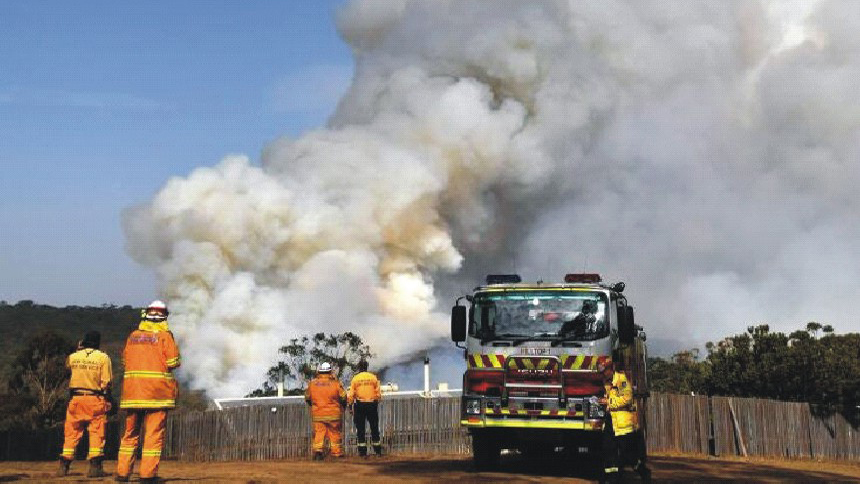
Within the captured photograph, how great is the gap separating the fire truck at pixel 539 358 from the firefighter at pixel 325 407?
369 cm

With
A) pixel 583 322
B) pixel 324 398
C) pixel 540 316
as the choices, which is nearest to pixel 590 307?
pixel 583 322

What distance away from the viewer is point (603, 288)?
59.8 feet

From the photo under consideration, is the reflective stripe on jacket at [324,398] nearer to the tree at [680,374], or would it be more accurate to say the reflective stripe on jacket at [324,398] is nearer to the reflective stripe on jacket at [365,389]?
the reflective stripe on jacket at [365,389]

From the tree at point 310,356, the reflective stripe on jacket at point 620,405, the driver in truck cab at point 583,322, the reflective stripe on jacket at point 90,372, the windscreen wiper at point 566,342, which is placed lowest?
the reflective stripe on jacket at point 620,405

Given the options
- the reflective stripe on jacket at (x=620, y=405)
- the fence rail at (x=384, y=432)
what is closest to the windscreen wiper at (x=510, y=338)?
the reflective stripe on jacket at (x=620, y=405)

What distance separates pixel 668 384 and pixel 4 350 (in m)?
56.2

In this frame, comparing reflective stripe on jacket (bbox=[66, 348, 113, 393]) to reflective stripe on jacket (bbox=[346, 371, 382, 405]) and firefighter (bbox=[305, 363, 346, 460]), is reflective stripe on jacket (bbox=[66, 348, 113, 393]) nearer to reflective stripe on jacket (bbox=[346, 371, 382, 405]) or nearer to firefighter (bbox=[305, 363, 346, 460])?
firefighter (bbox=[305, 363, 346, 460])

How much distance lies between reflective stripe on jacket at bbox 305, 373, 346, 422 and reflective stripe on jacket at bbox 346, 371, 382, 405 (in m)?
2.00

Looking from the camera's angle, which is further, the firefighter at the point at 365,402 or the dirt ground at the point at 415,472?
the firefighter at the point at 365,402

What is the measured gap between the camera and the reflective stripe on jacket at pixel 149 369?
1316 cm

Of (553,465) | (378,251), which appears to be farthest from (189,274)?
(553,465)

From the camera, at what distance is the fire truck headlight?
59.0 ft

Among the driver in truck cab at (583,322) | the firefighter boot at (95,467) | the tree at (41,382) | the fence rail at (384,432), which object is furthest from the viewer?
the tree at (41,382)

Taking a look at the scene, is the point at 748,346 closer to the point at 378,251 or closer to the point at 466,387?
the point at 466,387
